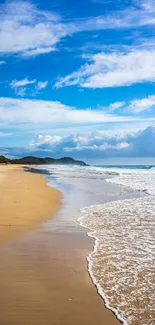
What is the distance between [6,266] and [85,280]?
1726 millimetres

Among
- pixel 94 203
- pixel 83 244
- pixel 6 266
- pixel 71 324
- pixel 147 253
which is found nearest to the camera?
pixel 71 324

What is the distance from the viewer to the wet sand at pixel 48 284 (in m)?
4.68

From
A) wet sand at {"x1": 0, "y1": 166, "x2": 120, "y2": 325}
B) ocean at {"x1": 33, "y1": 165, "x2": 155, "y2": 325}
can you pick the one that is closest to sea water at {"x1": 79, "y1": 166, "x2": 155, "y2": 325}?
ocean at {"x1": 33, "y1": 165, "x2": 155, "y2": 325}

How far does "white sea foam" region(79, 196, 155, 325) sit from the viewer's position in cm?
511

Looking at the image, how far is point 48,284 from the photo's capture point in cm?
585

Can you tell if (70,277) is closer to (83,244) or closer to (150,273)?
(150,273)

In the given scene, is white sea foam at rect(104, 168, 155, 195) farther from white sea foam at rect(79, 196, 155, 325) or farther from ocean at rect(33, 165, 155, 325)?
white sea foam at rect(79, 196, 155, 325)

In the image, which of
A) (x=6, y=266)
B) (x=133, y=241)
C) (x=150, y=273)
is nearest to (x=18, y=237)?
(x=6, y=266)

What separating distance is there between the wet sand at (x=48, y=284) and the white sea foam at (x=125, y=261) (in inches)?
9.4

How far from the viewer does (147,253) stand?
26.1 ft

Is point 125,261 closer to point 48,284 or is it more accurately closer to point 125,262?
point 125,262

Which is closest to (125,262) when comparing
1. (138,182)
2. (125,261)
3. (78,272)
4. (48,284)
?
(125,261)

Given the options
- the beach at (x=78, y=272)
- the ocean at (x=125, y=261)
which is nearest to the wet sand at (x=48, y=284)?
the beach at (x=78, y=272)

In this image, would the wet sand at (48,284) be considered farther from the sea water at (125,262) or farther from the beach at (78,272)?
the sea water at (125,262)
